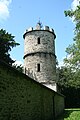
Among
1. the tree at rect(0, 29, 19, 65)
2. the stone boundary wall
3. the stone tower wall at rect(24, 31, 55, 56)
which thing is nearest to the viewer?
the stone boundary wall

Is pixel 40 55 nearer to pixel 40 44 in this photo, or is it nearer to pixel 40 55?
pixel 40 55

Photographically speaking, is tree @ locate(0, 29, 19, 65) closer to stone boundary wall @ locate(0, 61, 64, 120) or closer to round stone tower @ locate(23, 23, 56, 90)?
round stone tower @ locate(23, 23, 56, 90)

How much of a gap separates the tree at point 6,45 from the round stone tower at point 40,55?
4.83m

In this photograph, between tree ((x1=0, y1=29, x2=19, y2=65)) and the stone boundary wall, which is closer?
the stone boundary wall

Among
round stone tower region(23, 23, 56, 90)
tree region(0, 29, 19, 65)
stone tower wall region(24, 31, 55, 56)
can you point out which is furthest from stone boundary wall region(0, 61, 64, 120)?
stone tower wall region(24, 31, 55, 56)

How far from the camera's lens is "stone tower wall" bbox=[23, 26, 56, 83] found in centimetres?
2962

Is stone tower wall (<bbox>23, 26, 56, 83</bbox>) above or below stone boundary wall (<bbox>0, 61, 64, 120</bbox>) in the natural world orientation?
above

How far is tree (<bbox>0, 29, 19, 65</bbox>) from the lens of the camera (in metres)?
24.6

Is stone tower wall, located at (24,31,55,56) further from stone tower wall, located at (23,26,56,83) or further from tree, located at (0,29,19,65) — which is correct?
tree, located at (0,29,19,65)

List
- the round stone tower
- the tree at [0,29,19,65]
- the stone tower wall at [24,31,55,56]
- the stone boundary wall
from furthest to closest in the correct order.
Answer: the stone tower wall at [24,31,55,56]
the round stone tower
the tree at [0,29,19,65]
the stone boundary wall

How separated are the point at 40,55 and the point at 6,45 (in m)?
6.17

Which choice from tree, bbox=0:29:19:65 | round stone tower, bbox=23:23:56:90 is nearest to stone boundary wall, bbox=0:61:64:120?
tree, bbox=0:29:19:65

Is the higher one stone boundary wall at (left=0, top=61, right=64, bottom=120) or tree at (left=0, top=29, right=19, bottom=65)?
tree at (left=0, top=29, right=19, bottom=65)

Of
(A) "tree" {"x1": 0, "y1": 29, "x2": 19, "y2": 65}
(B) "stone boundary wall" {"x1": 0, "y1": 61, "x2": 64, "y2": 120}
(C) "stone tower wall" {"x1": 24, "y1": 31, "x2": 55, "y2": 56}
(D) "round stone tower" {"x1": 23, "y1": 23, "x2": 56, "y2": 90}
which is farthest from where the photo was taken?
(C) "stone tower wall" {"x1": 24, "y1": 31, "x2": 55, "y2": 56}
